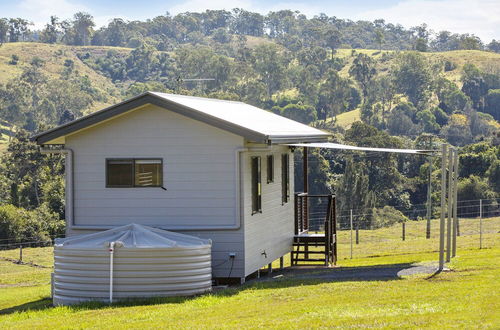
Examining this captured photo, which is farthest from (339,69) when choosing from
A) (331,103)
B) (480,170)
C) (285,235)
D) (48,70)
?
(285,235)

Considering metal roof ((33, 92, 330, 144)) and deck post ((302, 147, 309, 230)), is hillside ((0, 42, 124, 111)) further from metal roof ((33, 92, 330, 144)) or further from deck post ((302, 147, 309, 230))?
metal roof ((33, 92, 330, 144))

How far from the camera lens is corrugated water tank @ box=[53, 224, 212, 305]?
1516cm

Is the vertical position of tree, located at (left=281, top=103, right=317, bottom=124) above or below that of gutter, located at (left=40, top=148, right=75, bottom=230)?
above

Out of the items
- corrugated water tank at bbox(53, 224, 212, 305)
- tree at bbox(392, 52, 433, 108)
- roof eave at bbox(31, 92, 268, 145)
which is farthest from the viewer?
tree at bbox(392, 52, 433, 108)

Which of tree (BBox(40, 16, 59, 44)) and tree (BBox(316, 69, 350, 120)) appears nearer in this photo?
tree (BBox(316, 69, 350, 120))

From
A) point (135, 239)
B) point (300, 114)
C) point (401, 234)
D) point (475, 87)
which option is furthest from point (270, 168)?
point (475, 87)

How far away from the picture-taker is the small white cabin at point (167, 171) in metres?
17.2

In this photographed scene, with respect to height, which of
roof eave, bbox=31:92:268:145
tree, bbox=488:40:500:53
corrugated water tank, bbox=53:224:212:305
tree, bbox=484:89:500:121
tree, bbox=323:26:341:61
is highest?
tree, bbox=488:40:500:53

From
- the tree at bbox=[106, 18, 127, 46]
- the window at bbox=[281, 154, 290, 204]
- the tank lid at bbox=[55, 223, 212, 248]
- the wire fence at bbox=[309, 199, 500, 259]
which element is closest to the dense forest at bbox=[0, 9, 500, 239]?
the wire fence at bbox=[309, 199, 500, 259]

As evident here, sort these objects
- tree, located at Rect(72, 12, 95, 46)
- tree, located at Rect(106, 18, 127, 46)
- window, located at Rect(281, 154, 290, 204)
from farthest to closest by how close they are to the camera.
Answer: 1. tree, located at Rect(106, 18, 127, 46)
2. tree, located at Rect(72, 12, 95, 46)
3. window, located at Rect(281, 154, 290, 204)

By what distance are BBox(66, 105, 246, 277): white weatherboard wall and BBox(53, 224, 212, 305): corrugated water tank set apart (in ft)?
5.40

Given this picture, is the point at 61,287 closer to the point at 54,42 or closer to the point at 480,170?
the point at 480,170

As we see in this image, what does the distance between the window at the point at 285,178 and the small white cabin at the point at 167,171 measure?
3948 mm

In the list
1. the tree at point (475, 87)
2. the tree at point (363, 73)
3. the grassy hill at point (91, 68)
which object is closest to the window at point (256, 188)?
the grassy hill at point (91, 68)
